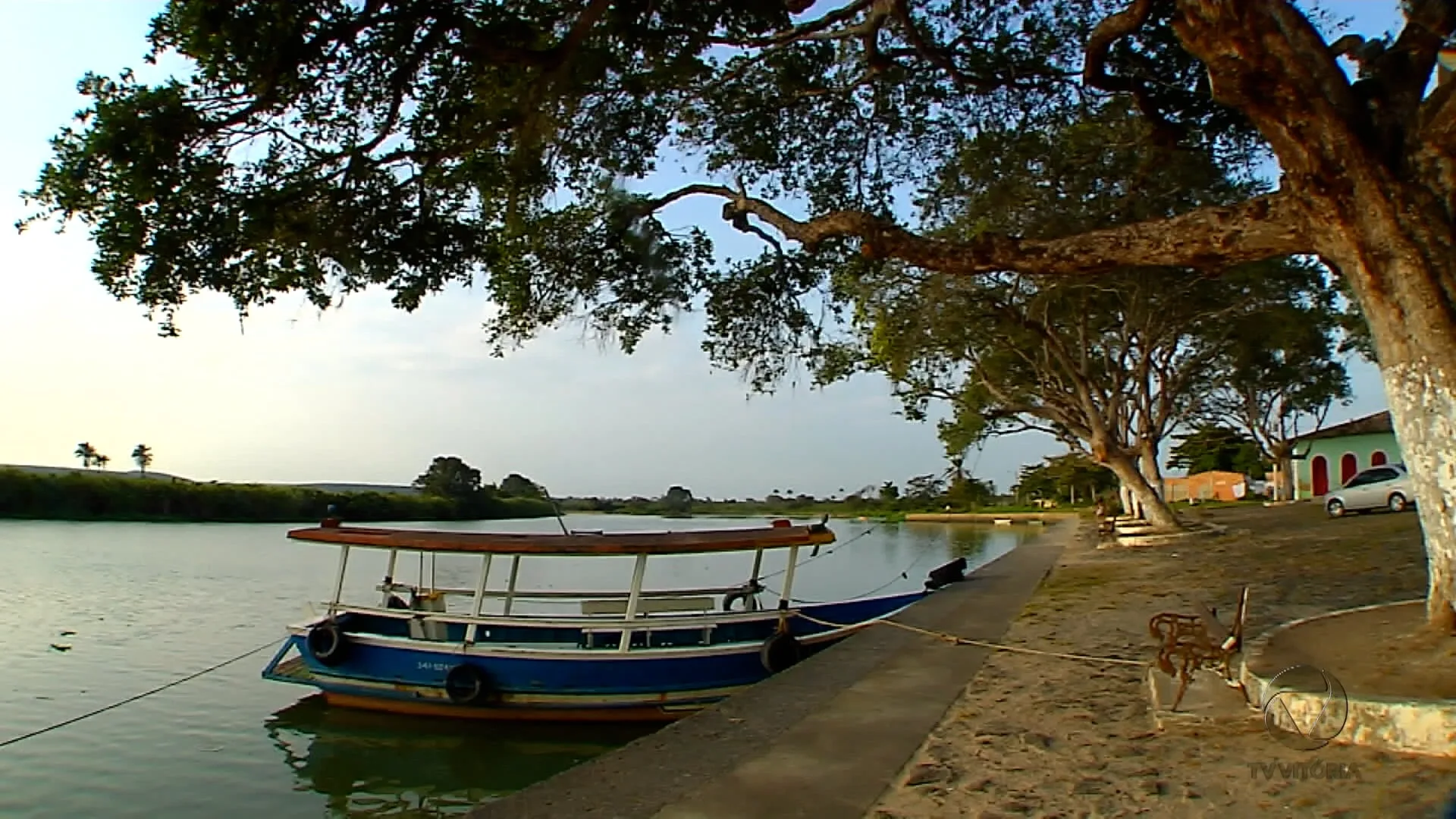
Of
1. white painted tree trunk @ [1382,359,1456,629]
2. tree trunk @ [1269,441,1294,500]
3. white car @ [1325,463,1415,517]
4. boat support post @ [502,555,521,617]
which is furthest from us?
tree trunk @ [1269,441,1294,500]

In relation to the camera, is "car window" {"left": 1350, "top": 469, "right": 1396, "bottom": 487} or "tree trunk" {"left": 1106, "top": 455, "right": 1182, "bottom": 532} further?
"car window" {"left": 1350, "top": 469, "right": 1396, "bottom": 487}

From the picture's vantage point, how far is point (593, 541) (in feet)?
34.2

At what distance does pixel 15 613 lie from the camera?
1923 centimetres

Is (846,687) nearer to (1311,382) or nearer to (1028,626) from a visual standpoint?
(1028,626)

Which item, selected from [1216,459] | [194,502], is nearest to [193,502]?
[194,502]

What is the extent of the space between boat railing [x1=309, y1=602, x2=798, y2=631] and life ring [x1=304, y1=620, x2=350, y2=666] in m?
0.46

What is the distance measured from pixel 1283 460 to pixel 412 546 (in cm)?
4034

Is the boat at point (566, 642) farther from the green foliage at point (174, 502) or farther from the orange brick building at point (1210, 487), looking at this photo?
the orange brick building at point (1210, 487)

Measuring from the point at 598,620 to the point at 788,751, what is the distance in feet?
18.1

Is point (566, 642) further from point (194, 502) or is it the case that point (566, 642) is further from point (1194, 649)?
point (194, 502)

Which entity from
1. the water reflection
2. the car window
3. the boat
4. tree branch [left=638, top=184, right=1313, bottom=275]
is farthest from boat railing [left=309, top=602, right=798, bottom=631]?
the car window

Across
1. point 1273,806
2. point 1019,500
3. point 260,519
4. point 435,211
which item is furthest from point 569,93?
point 1019,500

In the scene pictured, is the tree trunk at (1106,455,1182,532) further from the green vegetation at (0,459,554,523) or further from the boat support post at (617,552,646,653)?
the green vegetation at (0,459,554,523)

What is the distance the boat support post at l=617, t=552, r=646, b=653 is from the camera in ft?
35.2
